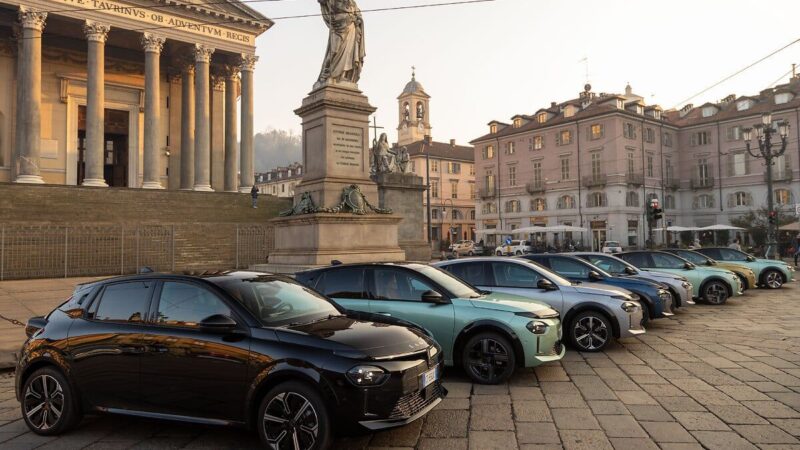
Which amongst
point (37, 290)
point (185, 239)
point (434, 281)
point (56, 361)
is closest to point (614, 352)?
point (434, 281)

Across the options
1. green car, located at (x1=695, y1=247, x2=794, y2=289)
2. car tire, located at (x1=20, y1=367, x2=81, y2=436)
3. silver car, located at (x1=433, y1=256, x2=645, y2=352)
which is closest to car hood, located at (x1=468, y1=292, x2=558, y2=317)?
silver car, located at (x1=433, y1=256, x2=645, y2=352)

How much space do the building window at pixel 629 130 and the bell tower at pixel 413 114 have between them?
36.9m

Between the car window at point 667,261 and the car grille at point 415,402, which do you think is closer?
the car grille at point 415,402

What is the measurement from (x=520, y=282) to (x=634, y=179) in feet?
168

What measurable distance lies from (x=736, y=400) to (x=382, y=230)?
8280 millimetres

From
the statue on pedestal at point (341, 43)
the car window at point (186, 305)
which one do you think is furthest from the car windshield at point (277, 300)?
the statue on pedestal at point (341, 43)

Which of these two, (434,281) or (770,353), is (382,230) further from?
(770,353)

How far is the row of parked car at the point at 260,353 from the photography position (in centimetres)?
405

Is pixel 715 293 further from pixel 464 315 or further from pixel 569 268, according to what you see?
pixel 464 315

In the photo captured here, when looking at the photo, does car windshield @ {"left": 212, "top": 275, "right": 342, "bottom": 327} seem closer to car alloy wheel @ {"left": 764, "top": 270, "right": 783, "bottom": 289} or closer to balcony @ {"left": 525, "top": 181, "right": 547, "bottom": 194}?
car alloy wheel @ {"left": 764, "top": 270, "right": 783, "bottom": 289}

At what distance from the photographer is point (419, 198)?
1983cm

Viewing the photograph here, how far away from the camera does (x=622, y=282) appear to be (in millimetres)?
10203

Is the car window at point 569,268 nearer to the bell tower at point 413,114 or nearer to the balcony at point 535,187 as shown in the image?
the balcony at point 535,187

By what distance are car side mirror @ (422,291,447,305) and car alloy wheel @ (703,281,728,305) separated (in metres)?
10.5
